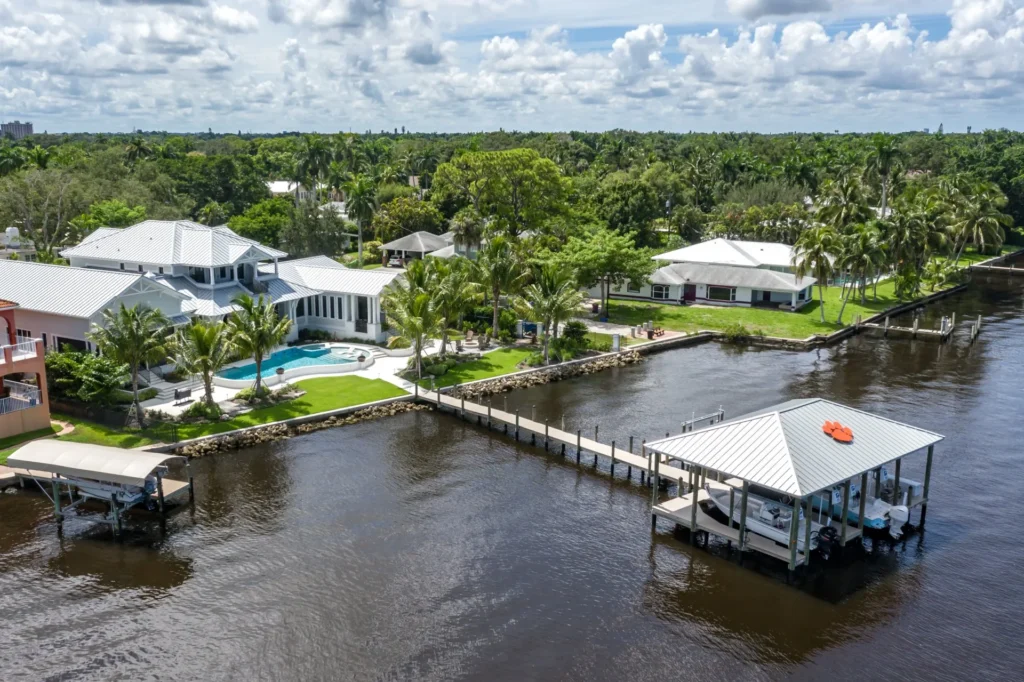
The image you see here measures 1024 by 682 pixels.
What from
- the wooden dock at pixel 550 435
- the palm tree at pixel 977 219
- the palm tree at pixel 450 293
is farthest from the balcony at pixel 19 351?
the palm tree at pixel 977 219

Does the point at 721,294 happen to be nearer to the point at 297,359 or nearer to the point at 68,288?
the point at 297,359

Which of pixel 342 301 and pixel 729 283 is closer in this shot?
pixel 342 301

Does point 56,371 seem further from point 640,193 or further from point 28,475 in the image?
point 640,193

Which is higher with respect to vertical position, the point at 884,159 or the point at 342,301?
the point at 884,159

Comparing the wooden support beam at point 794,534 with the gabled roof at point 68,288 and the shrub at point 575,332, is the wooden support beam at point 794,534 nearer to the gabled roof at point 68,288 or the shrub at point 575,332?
the shrub at point 575,332

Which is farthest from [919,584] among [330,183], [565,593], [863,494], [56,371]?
[330,183]

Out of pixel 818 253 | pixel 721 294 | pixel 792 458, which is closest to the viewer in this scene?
pixel 792 458

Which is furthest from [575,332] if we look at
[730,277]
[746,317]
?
[730,277]

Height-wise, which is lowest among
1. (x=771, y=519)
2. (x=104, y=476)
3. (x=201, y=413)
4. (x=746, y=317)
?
(x=771, y=519)
